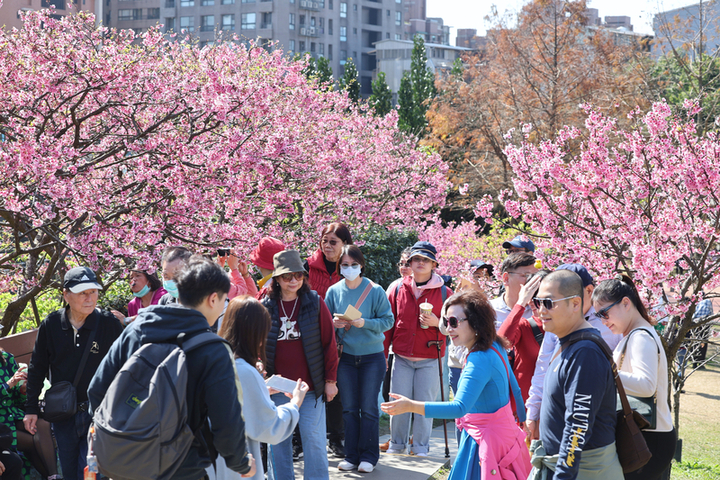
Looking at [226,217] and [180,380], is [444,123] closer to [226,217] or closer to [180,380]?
[226,217]

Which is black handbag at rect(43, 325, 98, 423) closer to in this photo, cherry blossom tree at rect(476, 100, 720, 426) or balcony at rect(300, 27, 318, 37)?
cherry blossom tree at rect(476, 100, 720, 426)

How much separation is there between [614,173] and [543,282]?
5.18 meters

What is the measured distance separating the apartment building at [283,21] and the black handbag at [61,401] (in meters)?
64.3

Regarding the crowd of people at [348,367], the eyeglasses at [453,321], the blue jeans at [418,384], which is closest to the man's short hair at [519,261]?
the crowd of people at [348,367]

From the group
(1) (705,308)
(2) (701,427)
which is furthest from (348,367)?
(1) (705,308)

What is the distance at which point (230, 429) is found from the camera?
8.75 ft

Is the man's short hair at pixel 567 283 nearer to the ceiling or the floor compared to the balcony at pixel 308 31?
nearer to the floor

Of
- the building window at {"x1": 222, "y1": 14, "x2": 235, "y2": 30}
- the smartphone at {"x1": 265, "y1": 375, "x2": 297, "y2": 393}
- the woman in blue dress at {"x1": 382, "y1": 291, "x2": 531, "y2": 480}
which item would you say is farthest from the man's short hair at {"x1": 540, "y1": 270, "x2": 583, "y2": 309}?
the building window at {"x1": 222, "y1": 14, "x2": 235, "y2": 30}

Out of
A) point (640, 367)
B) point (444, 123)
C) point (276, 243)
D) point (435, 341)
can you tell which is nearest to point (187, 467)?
point (640, 367)

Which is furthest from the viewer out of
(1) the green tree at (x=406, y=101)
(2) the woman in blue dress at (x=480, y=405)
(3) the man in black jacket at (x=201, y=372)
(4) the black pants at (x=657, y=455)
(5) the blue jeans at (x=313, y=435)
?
(1) the green tree at (x=406, y=101)

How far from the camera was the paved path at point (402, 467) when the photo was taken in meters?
5.39

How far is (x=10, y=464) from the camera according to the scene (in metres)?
4.36

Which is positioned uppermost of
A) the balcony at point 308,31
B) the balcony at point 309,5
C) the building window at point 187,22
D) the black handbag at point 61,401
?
the balcony at point 309,5

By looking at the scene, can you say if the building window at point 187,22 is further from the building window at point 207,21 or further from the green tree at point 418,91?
the green tree at point 418,91
